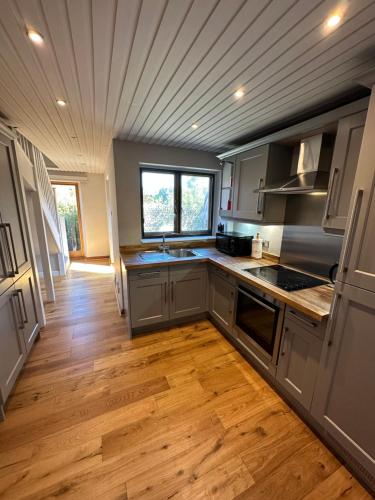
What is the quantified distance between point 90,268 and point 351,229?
5170 millimetres

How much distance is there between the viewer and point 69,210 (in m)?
5.64

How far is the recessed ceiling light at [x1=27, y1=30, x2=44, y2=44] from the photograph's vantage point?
983 mm

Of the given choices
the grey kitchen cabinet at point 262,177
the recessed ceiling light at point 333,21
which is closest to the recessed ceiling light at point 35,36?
the recessed ceiling light at point 333,21

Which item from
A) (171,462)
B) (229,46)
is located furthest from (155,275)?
(229,46)

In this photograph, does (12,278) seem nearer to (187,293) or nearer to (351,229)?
(187,293)

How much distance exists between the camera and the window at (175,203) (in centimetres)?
304

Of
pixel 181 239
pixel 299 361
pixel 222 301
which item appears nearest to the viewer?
pixel 299 361

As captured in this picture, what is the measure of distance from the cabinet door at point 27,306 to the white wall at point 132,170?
3.54 ft

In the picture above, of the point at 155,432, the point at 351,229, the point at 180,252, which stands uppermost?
the point at 351,229

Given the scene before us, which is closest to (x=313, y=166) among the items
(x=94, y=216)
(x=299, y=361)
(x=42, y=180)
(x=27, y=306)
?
(x=299, y=361)

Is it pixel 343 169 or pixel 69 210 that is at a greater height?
pixel 343 169

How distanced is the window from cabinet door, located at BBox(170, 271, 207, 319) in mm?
952

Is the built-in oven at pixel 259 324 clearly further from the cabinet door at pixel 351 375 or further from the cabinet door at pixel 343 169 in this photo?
the cabinet door at pixel 343 169

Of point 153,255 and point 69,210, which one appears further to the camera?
point 69,210
